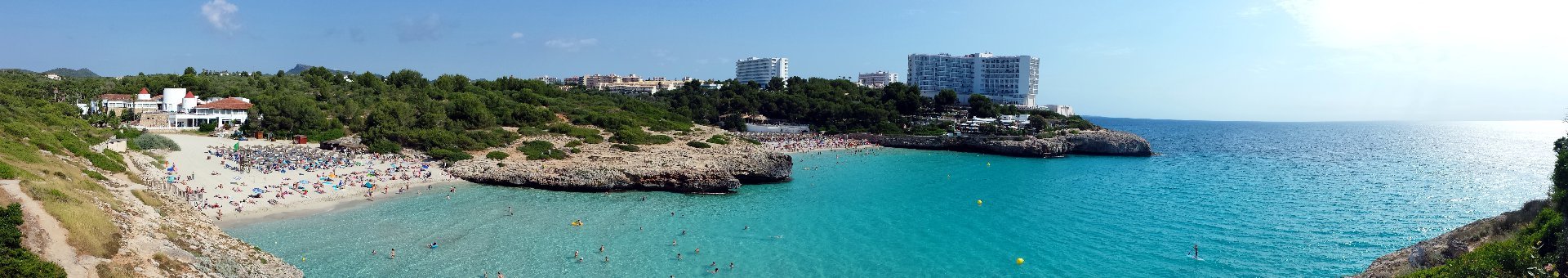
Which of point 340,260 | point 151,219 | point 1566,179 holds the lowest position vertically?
point 340,260

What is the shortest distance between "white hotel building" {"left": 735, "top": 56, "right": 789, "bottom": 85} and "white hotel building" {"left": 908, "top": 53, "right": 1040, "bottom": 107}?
108 feet

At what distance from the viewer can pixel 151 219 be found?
665 inches

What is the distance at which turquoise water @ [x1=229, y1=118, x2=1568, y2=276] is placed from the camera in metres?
19.3

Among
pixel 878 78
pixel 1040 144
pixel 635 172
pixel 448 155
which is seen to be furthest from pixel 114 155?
pixel 878 78

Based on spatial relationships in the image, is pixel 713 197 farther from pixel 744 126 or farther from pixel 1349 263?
pixel 744 126

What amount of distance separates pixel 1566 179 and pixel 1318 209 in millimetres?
17256

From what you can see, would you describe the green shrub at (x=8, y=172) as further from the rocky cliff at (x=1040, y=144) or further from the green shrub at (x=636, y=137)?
the rocky cliff at (x=1040, y=144)

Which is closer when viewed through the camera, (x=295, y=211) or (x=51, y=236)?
(x=51, y=236)

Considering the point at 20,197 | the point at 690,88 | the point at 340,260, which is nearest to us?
the point at 20,197

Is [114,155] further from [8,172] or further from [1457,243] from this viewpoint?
[1457,243]

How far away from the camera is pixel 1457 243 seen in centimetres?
1431

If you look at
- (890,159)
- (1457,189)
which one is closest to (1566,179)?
(1457,189)

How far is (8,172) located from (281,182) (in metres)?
13.0

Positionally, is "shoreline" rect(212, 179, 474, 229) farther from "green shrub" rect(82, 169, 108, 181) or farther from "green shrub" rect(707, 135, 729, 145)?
"green shrub" rect(707, 135, 729, 145)
